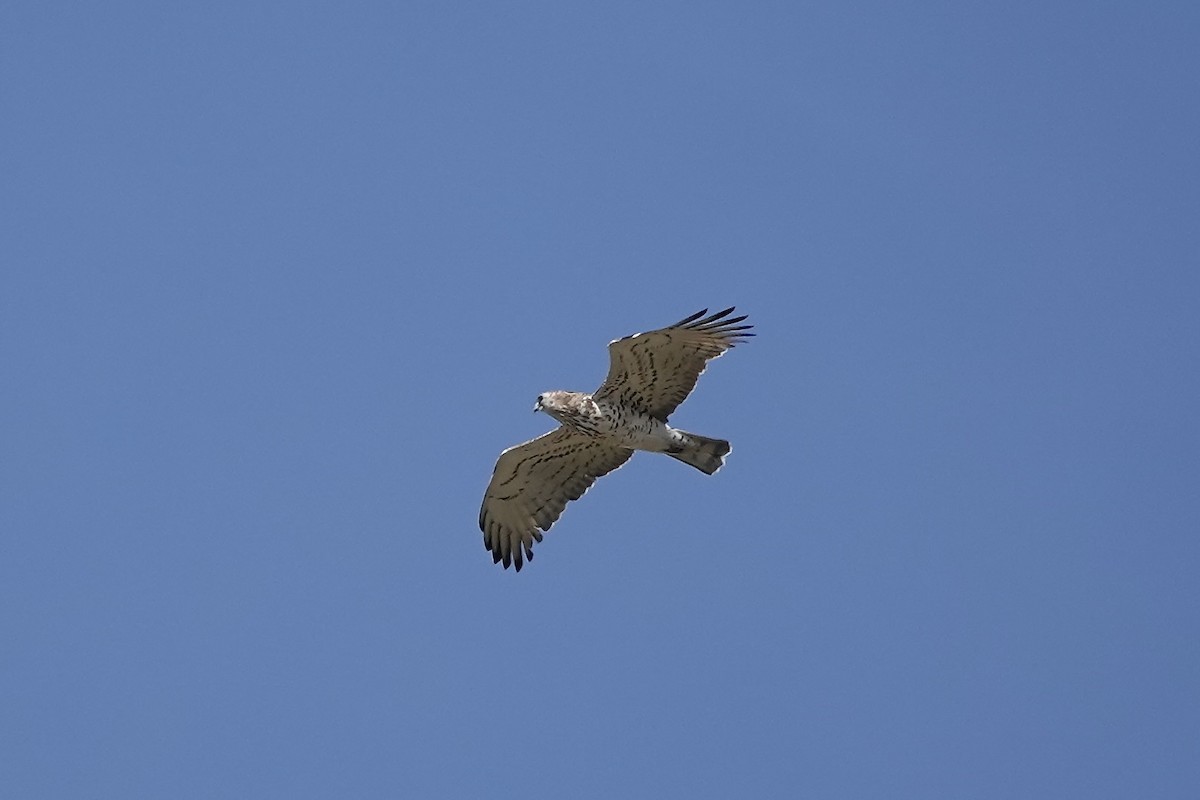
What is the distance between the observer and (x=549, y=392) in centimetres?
1777

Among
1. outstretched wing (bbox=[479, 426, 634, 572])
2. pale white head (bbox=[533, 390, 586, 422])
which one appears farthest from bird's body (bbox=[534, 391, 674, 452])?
outstretched wing (bbox=[479, 426, 634, 572])

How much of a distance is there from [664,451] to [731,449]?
2.19 ft

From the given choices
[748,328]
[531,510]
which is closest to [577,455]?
[531,510]

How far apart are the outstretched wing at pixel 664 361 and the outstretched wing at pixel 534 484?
0.71 m

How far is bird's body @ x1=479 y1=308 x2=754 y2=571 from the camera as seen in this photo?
57.9ft

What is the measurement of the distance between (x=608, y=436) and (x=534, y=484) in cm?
122

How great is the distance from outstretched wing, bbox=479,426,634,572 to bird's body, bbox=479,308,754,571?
0.03ft

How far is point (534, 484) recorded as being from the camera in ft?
61.8

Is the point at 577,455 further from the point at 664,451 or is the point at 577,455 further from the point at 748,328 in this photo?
the point at 748,328

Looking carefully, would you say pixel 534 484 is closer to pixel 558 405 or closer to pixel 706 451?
pixel 558 405

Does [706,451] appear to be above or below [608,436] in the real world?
above

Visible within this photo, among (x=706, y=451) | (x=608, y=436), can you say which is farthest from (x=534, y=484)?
(x=706, y=451)

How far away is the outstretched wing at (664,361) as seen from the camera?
57.5 ft

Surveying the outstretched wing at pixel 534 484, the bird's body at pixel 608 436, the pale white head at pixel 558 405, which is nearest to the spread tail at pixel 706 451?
the bird's body at pixel 608 436
